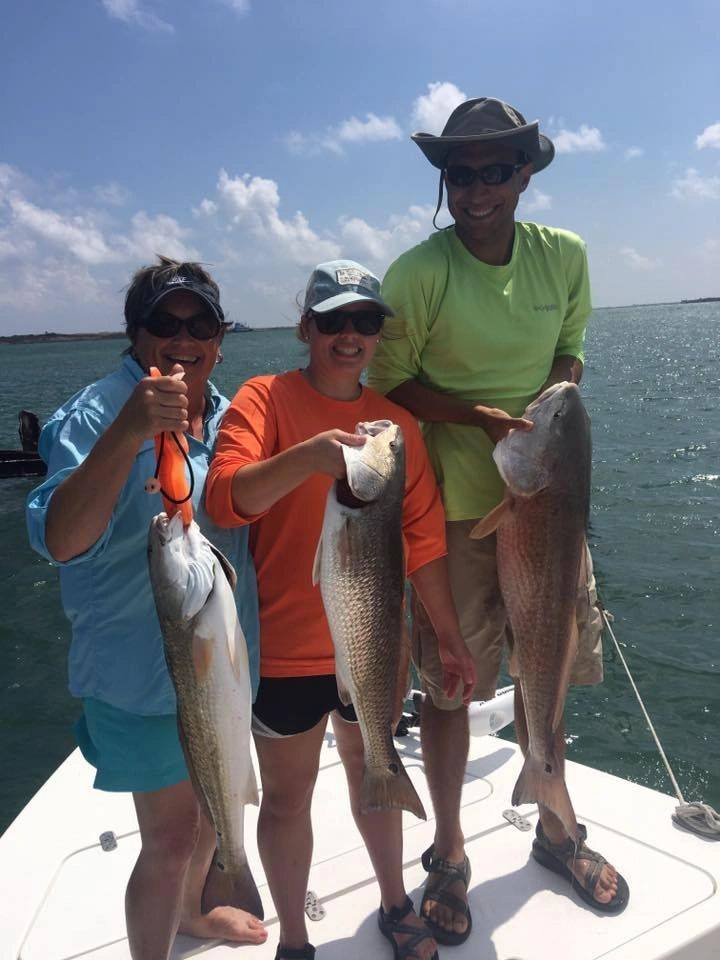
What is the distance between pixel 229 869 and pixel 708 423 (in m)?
27.6

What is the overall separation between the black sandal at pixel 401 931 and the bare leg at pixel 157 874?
106 centimetres

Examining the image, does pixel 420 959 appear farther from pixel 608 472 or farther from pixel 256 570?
pixel 608 472

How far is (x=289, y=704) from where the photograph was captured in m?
2.92

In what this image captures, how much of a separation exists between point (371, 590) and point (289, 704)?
0.61m

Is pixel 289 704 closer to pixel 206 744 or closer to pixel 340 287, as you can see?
pixel 206 744

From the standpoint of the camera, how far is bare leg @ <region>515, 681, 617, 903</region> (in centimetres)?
353

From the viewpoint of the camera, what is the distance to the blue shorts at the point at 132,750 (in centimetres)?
265

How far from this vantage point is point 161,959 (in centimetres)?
272

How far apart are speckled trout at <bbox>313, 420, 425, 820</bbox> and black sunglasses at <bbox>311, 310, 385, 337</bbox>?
0.46 m

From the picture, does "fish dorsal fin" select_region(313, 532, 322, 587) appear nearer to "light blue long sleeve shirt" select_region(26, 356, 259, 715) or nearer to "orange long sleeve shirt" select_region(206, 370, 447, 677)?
"orange long sleeve shirt" select_region(206, 370, 447, 677)

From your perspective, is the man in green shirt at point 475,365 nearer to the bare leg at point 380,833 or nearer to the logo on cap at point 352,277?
the bare leg at point 380,833

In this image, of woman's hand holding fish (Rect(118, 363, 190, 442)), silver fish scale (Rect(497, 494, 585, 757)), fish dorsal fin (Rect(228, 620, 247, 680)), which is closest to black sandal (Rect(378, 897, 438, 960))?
silver fish scale (Rect(497, 494, 585, 757))

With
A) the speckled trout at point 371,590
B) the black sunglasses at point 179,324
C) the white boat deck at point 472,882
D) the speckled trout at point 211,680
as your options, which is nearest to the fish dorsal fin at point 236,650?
the speckled trout at point 211,680

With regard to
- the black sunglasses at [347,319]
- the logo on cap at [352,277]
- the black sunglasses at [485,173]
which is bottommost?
the black sunglasses at [347,319]
